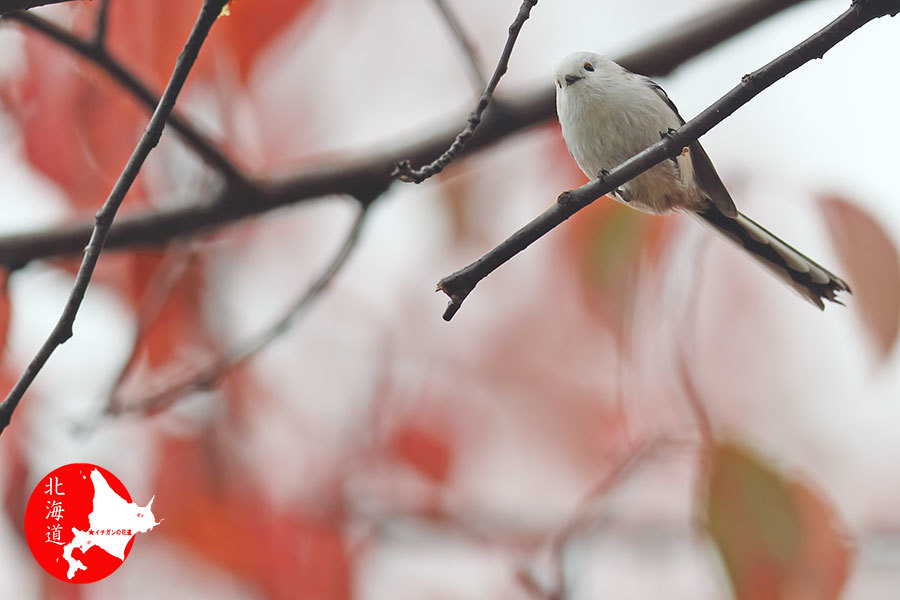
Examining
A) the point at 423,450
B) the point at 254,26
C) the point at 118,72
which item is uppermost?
the point at 254,26

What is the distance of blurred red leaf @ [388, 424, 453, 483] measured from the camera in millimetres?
2002

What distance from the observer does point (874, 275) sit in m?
0.99

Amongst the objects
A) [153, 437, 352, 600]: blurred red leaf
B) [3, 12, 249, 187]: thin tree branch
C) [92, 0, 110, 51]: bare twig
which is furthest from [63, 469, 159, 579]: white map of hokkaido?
[153, 437, 352, 600]: blurred red leaf

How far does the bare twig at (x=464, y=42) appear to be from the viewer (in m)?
1.00

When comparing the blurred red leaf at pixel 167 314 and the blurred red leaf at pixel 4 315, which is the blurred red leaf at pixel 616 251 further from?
the blurred red leaf at pixel 4 315

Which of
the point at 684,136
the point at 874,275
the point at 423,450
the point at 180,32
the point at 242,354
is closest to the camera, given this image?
the point at 684,136

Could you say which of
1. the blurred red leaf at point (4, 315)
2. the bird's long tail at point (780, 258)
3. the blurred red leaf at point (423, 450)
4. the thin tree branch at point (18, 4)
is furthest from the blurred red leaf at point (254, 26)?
the blurred red leaf at point (423, 450)

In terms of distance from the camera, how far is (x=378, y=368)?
1.93 meters

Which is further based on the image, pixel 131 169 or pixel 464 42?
pixel 464 42

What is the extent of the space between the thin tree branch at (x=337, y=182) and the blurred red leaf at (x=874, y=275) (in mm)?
445

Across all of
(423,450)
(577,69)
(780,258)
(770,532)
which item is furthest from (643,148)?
(423,450)

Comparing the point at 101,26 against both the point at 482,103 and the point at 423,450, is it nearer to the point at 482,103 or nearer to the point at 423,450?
the point at 482,103

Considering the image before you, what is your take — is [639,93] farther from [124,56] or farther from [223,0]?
[124,56]

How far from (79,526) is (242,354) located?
38 cm
